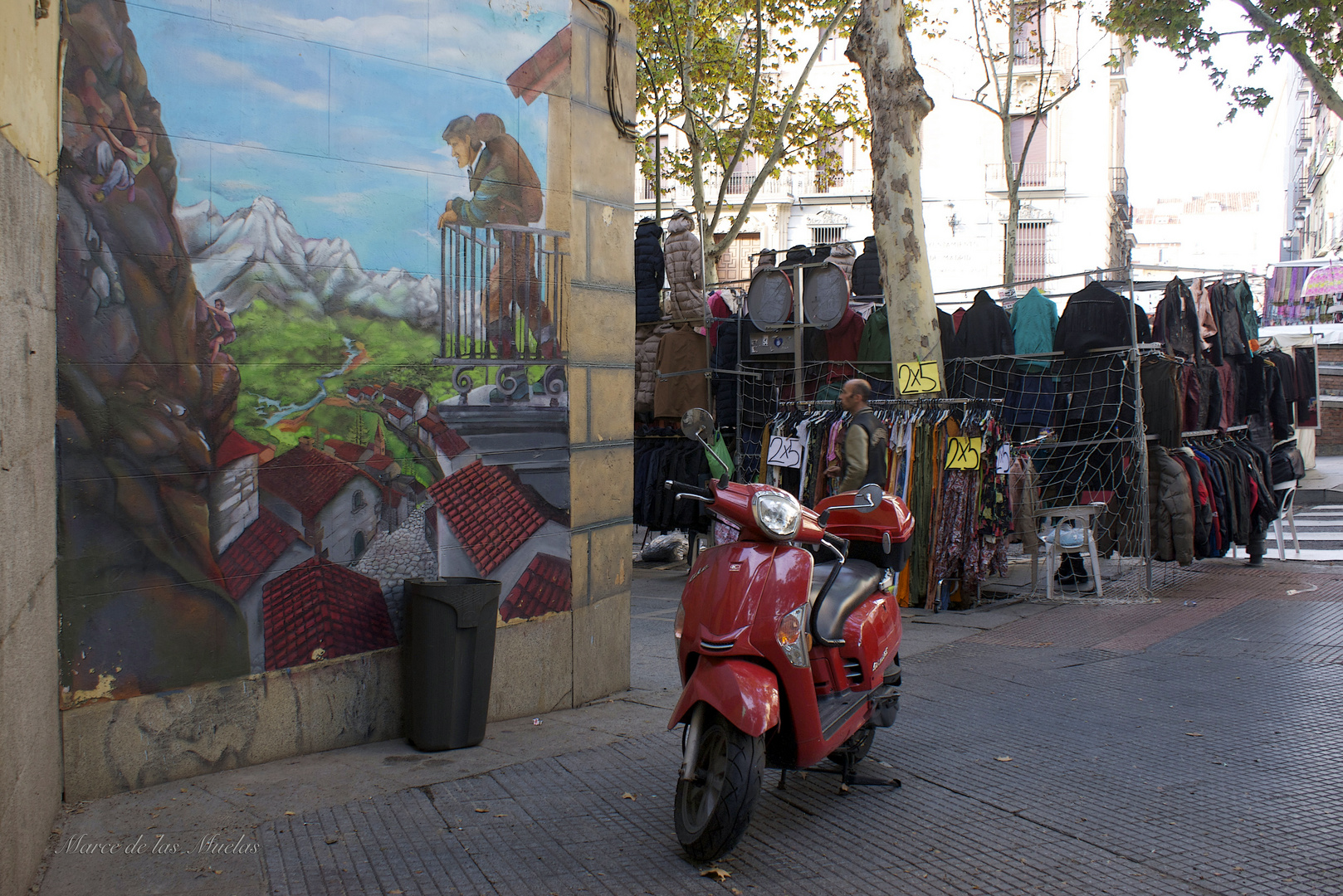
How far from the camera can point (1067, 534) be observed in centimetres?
935

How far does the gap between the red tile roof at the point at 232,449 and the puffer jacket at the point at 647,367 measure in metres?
7.31

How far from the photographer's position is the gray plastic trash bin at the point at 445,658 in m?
5.02

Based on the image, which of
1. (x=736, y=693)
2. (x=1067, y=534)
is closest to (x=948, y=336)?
(x=1067, y=534)

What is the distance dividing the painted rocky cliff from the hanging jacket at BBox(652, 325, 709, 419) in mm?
7151

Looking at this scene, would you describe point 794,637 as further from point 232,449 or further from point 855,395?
point 855,395

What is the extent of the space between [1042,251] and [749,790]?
3723 centimetres

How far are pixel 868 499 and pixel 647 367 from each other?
7.66 meters

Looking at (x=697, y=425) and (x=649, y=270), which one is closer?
(x=697, y=425)

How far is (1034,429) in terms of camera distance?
405 inches

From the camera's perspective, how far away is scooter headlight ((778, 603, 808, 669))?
12.6 feet

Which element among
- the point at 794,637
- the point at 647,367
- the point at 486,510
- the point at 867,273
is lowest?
the point at 794,637

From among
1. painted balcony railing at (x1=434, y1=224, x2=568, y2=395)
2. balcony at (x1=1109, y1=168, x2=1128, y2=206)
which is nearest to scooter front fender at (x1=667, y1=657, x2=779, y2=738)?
painted balcony railing at (x1=434, y1=224, x2=568, y2=395)

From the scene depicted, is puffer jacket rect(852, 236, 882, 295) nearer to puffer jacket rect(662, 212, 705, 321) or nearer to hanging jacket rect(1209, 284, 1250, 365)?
puffer jacket rect(662, 212, 705, 321)

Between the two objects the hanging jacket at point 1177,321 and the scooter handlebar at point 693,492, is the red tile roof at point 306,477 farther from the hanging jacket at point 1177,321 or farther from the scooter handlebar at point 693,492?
the hanging jacket at point 1177,321
